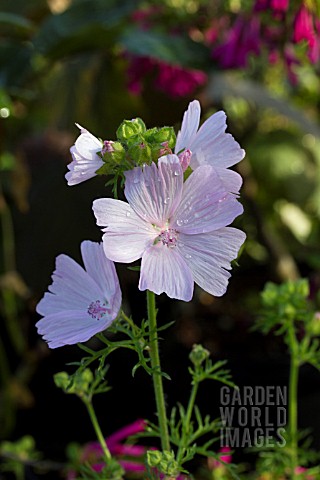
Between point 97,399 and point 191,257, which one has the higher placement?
point 191,257

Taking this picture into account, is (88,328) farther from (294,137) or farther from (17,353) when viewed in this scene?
(294,137)

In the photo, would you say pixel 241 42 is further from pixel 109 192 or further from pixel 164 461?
pixel 164 461

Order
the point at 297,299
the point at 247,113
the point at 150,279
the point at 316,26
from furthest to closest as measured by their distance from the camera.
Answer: the point at 247,113
the point at 316,26
the point at 297,299
the point at 150,279

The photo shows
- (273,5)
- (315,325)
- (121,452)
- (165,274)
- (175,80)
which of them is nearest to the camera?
(165,274)

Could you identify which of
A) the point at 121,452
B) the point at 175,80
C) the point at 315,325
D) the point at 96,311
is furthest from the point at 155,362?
the point at 175,80

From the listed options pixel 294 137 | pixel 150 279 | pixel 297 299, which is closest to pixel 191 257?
pixel 150 279

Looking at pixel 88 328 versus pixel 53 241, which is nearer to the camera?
pixel 88 328

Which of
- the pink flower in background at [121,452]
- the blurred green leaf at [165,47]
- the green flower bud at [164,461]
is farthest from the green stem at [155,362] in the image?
the blurred green leaf at [165,47]

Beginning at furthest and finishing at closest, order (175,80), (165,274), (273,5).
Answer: (175,80) < (273,5) < (165,274)
